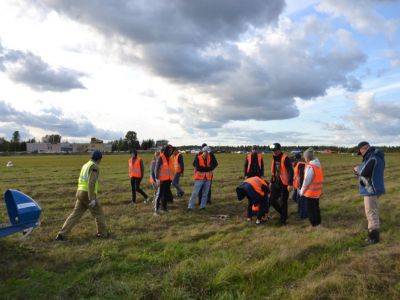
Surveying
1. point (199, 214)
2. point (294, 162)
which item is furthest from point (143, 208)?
point (294, 162)

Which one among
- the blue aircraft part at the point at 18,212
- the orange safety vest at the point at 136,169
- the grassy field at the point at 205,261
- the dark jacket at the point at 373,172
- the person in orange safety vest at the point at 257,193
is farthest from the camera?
the orange safety vest at the point at 136,169

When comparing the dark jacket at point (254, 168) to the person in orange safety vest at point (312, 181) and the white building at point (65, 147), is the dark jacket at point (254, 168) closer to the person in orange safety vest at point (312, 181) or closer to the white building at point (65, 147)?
the person in orange safety vest at point (312, 181)

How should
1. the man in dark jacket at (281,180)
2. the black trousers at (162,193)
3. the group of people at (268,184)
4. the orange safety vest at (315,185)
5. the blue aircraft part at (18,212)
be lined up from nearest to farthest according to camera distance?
the blue aircraft part at (18,212) → the group of people at (268,184) → the orange safety vest at (315,185) → the man in dark jacket at (281,180) → the black trousers at (162,193)

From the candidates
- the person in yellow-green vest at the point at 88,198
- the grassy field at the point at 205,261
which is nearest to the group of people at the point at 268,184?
the person in yellow-green vest at the point at 88,198

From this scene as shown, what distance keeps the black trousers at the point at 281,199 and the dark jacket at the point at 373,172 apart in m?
2.47

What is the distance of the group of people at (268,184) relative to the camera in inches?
288

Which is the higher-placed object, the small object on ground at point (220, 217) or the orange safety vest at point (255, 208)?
the orange safety vest at point (255, 208)

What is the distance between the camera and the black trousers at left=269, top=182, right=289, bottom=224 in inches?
372

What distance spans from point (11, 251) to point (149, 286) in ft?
11.5

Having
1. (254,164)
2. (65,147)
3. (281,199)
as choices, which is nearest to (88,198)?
(281,199)

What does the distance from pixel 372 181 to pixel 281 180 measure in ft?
8.77

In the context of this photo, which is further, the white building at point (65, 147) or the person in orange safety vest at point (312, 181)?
the white building at point (65, 147)

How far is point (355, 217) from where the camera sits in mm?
9805

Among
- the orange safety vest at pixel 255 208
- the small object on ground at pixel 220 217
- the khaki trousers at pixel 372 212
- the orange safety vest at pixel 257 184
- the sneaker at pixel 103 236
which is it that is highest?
the orange safety vest at pixel 257 184
